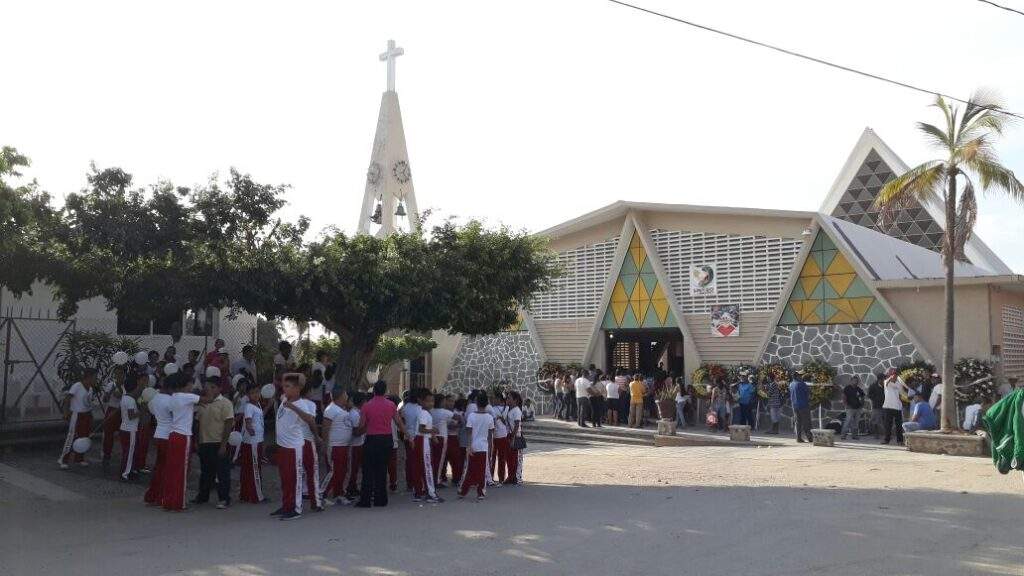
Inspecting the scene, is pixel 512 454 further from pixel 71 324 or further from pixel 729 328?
pixel 729 328

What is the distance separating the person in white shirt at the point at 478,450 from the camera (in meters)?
10.8

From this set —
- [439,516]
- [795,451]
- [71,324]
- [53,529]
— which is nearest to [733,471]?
[795,451]

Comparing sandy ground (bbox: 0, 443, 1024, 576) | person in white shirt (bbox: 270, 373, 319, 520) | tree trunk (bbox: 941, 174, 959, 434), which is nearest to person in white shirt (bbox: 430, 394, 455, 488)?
sandy ground (bbox: 0, 443, 1024, 576)

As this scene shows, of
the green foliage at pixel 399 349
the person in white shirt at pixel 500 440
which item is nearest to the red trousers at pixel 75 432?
the person in white shirt at pixel 500 440

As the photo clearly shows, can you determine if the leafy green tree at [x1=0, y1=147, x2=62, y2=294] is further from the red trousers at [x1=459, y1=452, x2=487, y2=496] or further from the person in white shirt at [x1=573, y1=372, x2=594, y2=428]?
the person in white shirt at [x1=573, y1=372, x2=594, y2=428]

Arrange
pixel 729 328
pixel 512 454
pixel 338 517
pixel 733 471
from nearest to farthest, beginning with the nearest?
pixel 338 517 → pixel 512 454 → pixel 733 471 → pixel 729 328

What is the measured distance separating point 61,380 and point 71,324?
1.02m

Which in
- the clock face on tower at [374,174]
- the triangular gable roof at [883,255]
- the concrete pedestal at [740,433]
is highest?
the clock face on tower at [374,174]

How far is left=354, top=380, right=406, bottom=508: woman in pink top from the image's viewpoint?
978 cm

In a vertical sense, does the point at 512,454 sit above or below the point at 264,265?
below

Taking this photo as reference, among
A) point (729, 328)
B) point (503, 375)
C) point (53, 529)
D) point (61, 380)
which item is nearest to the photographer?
point (53, 529)

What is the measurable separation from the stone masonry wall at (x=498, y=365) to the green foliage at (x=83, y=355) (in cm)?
1192

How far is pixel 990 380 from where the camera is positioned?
17.4 metres

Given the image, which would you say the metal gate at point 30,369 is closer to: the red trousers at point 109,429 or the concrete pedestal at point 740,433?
the red trousers at point 109,429
